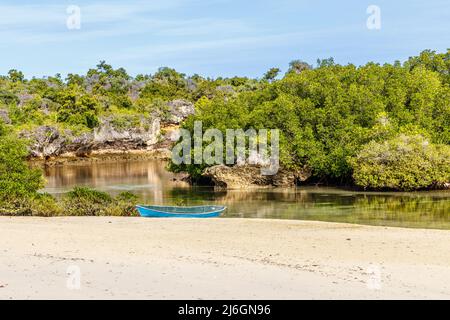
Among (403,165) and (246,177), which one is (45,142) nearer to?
(246,177)

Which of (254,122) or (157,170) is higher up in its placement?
(254,122)

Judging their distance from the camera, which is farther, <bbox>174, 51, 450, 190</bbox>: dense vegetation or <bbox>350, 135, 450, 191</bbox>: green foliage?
<bbox>174, 51, 450, 190</bbox>: dense vegetation

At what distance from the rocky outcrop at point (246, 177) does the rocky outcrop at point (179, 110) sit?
4079cm

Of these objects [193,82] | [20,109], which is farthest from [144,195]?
[193,82]

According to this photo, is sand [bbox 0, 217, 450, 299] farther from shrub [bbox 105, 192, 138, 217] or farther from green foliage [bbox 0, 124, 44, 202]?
green foliage [bbox 0, 124, 44, 202]

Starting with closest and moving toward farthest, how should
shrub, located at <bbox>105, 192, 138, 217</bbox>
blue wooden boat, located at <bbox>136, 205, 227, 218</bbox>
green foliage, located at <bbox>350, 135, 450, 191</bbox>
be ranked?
blue wooden boat, located at <bbox>136, 205, 227, 218</bbox>, shrub, located at <bbox>105, 192, 138, 217</bbox>, green foliage, located at <bbox>350, 135, 450, 191</bbox>

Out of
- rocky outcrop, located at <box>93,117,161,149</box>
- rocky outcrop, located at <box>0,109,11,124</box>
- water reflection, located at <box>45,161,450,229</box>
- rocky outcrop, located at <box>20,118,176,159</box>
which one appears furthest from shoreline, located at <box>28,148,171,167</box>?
water reflection, located at <box>45,161,450,229</box>

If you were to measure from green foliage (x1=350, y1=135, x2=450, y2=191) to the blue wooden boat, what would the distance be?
533 inches

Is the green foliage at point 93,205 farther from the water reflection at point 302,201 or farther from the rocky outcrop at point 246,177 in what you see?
the rocky outcrop at point 246,177

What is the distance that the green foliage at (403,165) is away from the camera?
34.8 meters

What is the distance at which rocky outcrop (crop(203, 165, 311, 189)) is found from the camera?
129 ft

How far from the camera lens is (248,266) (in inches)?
501
